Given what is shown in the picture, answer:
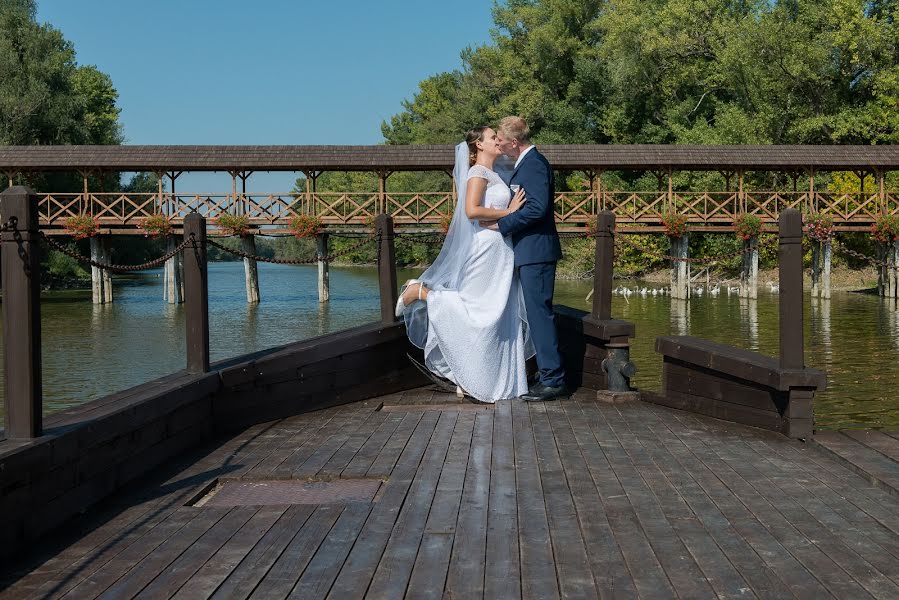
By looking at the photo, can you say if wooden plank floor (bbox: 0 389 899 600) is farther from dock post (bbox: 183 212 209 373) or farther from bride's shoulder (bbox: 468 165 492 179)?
bride's shoulder (bbox: 468 165 492 179)

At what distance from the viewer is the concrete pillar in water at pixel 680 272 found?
97.7 feet

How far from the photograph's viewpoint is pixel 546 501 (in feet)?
12.5

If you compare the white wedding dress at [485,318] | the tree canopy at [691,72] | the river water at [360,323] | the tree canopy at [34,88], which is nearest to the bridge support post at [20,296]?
the white wedding dress at [485,318]

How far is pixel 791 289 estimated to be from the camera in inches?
205

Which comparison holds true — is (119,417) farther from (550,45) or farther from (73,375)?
(550,45)

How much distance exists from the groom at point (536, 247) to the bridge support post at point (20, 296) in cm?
321

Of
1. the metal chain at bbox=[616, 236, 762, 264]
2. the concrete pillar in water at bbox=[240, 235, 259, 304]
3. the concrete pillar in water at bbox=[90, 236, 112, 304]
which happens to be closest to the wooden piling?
the metal chain at bbox=[616, 236, 762, 264]

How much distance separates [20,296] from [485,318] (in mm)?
3101

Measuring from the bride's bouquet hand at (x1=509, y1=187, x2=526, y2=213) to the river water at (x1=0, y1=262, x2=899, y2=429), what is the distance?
14.5 feet

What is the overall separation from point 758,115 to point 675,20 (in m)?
6.23

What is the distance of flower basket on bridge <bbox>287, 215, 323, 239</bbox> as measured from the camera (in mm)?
27922

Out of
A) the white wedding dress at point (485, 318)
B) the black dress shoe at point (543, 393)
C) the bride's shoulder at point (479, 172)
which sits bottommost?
the black dress shoe at point (543, 393)

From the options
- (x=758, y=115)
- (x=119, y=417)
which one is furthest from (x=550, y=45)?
(x=119, y=417)

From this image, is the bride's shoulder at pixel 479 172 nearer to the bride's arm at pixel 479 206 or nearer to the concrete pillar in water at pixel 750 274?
the bride's arm at pixel 479 206
